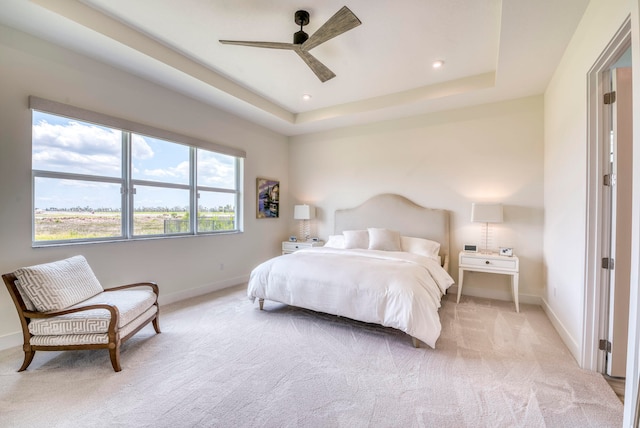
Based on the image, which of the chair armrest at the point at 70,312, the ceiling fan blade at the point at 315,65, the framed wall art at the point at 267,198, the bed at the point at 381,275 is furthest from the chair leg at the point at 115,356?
the framed wall art at the point at 267,198

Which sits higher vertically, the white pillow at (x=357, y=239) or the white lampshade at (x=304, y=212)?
the white lampshade at (x=304, y=212)

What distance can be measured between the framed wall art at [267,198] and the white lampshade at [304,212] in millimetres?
434

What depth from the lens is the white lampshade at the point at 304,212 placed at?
5160mm

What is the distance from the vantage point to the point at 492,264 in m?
3.51

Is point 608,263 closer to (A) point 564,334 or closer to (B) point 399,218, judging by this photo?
(A) point 564,334

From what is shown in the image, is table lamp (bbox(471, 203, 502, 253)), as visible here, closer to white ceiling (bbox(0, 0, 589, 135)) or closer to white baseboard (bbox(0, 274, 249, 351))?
white ceiling (bbox(0, 0, 589, 135))

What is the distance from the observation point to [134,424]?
5.15ft

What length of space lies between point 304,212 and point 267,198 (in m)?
0.77

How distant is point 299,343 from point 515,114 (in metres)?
4.14

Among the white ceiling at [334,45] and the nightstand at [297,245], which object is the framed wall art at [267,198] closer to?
the nightstand at [297,245]

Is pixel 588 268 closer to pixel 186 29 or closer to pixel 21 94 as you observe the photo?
pixel 186 29

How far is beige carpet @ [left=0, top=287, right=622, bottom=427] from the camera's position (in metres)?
1.63

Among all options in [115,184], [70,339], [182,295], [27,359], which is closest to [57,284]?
[70,339]

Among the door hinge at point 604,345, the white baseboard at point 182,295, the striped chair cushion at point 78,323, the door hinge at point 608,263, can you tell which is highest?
the door hinge at point 608,263
